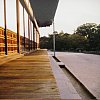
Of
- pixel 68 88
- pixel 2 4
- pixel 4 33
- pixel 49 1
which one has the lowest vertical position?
pixel 68 88

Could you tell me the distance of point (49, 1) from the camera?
14.9 meters

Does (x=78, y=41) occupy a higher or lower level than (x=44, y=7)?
lower

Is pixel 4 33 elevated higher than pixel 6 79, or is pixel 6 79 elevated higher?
pixel 4 33

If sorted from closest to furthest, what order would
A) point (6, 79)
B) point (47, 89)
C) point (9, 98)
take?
1. point (9, 98)
2. point (47, 89)
3. point (6, 79)

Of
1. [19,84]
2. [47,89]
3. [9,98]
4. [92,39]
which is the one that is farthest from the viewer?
[92,39]

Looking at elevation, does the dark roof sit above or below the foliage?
above

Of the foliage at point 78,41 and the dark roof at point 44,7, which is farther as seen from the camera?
the foliage at point 78,41

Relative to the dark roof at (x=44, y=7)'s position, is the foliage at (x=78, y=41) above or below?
below

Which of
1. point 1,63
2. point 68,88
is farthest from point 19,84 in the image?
point 1,63

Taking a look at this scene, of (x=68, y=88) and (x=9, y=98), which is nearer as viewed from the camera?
(x=9, y=98)

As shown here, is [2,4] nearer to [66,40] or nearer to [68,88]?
[68,88]

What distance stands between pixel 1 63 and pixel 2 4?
203 cm

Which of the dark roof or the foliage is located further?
the foliage

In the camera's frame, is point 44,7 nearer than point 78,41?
Yes
